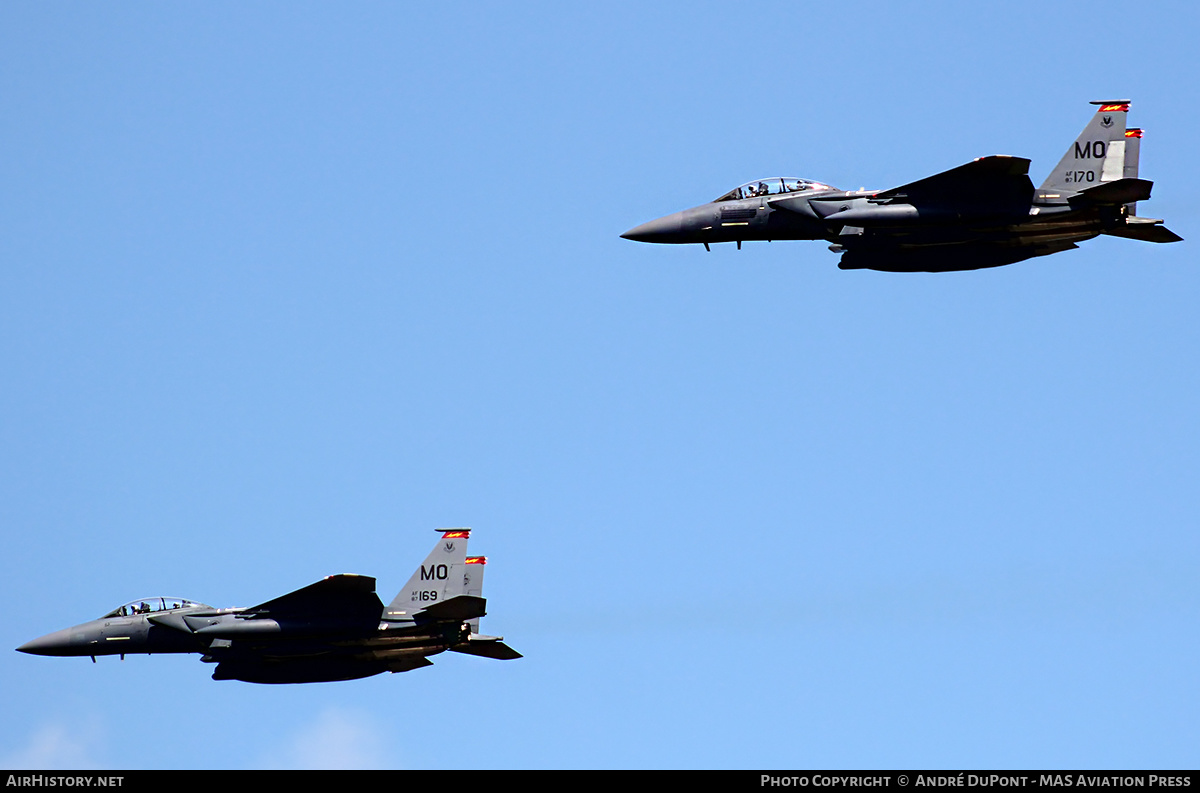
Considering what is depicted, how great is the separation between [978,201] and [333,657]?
18.3 metres

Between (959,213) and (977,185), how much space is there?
733 mm

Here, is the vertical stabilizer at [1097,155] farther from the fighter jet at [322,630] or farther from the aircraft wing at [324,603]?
the aircraft wing at [324,603]

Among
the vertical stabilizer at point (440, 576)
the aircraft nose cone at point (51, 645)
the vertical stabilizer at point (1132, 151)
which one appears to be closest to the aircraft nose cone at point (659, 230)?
the vertical stabilizer at point (440, 576)

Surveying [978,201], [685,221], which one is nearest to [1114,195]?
[978,201]

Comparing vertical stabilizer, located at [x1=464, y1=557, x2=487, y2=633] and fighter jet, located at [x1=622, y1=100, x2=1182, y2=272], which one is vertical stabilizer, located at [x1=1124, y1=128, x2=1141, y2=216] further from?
vertical stabilizer, located at [x1=464, y1=557, x2=487, y2=633]

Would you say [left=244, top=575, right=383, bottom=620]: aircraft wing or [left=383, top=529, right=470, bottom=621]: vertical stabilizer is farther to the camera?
[left=383, top=529, right=470, bottom=621]: vertical stabilizer

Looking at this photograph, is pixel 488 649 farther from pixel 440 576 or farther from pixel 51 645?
pixel 51 645

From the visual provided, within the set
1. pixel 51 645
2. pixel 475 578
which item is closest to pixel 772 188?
pixel 475 578

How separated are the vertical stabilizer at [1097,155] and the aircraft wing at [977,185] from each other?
4.65 feet

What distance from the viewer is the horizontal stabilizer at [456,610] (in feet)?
128

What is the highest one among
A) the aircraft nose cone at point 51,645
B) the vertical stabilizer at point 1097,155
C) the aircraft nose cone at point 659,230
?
the vertical stabilizer at point 1097,155

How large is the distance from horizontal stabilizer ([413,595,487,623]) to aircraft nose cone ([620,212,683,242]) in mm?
9472

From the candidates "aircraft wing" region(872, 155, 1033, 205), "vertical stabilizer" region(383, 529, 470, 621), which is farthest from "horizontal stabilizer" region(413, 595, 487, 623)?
"aircraft wing" region(872, 155, 1033, 205)

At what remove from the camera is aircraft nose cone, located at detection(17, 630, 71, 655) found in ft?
138
